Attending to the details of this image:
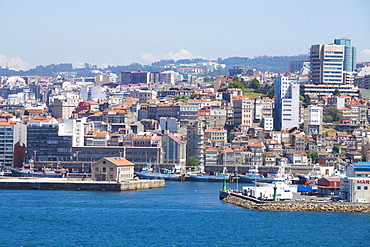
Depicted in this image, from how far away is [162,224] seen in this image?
39.7m

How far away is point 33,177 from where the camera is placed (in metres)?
66.1

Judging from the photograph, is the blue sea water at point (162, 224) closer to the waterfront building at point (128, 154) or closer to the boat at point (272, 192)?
the boat at point (272, 192)

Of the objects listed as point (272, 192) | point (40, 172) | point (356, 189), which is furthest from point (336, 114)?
point (356, 189)

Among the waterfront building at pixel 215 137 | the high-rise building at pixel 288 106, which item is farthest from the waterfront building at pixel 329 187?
the high-rise building at pixel 288 106

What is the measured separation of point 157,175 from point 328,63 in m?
31.9

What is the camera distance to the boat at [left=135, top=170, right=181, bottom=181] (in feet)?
220

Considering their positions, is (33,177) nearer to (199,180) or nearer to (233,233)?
(199,180)

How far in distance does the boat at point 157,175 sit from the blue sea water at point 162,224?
1641cm

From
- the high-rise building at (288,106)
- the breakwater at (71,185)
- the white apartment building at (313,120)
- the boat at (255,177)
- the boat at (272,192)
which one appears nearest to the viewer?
the boat at (272,192)

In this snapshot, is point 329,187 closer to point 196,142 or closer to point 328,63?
point 196,142

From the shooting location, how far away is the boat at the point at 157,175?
6715cm

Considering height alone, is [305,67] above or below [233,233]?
above

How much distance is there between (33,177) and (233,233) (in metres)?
31.4

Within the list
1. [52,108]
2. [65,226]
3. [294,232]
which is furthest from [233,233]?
[52,108]
